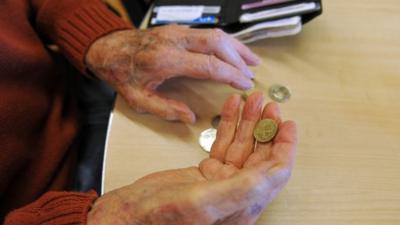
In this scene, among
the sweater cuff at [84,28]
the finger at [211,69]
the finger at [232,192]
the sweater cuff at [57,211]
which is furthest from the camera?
the sweater cuff at [84,28]

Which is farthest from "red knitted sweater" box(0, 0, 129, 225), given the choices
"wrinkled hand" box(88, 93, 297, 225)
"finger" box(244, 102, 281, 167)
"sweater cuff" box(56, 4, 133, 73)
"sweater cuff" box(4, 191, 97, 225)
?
"finger" box(244, 102, 281, 167)

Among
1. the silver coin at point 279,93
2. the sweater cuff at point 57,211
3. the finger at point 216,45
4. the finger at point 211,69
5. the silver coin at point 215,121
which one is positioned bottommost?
the sweater cuff at point 57,211

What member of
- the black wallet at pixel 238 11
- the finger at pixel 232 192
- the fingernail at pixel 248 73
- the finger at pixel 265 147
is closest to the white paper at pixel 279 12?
the black wallet at pixel 238 11

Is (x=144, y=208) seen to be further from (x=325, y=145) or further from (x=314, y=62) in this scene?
(x=314, y=62)

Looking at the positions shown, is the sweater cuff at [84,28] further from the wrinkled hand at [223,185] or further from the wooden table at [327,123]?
the wrinkled hand at [223,185]

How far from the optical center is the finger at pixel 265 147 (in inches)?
22.3

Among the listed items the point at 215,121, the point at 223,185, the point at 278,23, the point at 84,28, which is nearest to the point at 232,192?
the point at 223,185

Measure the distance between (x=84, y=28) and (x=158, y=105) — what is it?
252 millimetres

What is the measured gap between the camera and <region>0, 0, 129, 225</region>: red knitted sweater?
69cm

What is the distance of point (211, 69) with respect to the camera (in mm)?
663

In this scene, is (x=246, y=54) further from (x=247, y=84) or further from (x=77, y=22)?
(x=77, y=22)

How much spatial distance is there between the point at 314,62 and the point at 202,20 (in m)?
0.25

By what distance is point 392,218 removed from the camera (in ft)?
1.79

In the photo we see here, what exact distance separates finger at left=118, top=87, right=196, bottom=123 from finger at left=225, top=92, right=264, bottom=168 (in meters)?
0.10
